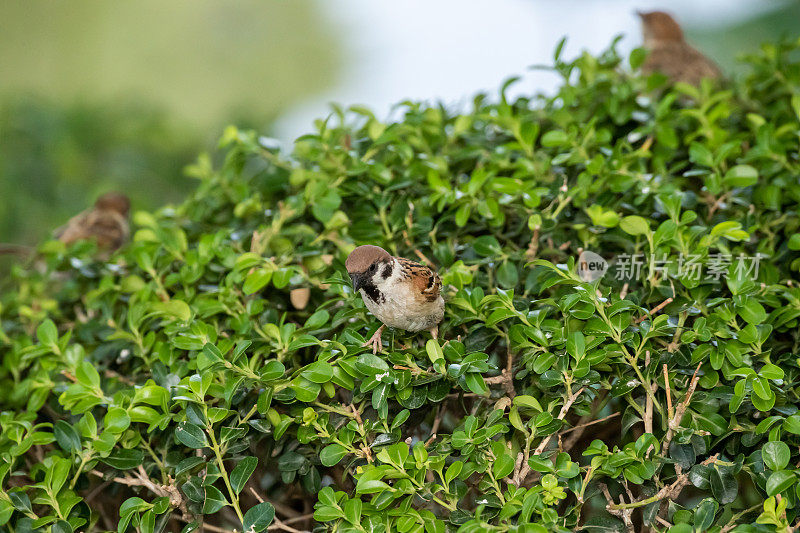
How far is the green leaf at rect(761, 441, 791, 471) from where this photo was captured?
46.1 inches

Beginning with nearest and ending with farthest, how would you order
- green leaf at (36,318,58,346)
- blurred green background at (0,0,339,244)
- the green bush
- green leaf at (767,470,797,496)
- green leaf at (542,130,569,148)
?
green leaf at (767,470,797,496) → the green bush → green leaf at (36,318,58,346) → green leaf at (542,130,569,148) → blurred green background at (0,0,339,244)

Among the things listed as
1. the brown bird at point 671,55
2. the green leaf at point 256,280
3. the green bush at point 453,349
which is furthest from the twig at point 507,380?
the brown bird at point 671,55

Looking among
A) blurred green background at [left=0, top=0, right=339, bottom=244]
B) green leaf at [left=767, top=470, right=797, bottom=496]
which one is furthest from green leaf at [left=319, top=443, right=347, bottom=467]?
blurred green background at [left=0, top=0, right=339, bottom=244]

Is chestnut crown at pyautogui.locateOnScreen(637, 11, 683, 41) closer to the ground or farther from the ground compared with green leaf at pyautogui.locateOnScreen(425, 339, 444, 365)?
farther from the ground

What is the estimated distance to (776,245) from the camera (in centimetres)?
163

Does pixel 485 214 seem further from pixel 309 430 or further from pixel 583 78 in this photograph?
pixel 583 78

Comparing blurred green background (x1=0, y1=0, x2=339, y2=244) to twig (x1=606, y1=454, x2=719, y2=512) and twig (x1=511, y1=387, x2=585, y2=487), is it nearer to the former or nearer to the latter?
twig (x1=511, y1=387, x2=585, y2=487)

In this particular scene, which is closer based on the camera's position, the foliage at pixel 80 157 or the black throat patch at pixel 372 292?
the black throat patch at pixel 372 292

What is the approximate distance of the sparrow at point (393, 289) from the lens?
1.36 metres

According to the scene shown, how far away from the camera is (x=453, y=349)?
1330 millimetres

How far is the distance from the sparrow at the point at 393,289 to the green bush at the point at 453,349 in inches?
1.8

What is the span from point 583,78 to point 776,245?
72cm

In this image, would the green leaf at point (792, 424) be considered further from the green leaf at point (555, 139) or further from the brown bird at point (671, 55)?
the brown bird at point (671, 55)

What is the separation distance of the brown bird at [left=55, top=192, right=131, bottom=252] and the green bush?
684 mm
